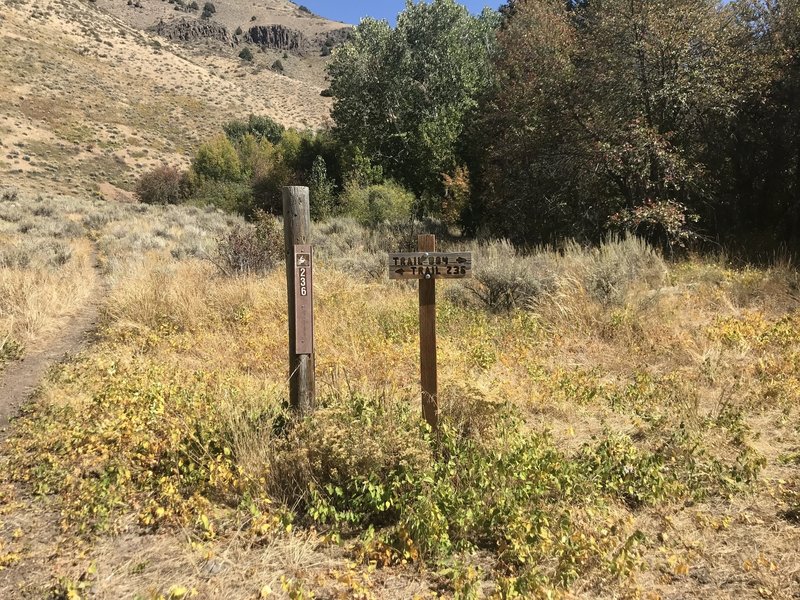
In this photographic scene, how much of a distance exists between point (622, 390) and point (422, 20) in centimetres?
1987

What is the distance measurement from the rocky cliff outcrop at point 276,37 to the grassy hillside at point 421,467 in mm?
99370

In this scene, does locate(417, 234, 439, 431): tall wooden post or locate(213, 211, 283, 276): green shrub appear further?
locate(213, 211, 283, 276): green shrub

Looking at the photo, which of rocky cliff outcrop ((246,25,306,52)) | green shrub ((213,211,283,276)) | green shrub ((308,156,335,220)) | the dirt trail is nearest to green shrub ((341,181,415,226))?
green shrub ((308,156,335,220))

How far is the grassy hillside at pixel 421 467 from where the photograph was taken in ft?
9.84

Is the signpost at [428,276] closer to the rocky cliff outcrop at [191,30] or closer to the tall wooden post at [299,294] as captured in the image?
the tall wooden post at [299,294]

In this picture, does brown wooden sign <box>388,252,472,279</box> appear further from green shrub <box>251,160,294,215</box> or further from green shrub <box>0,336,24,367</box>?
green shrub <box>251,160,294,215</box>

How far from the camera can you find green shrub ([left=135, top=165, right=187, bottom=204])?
107 ft

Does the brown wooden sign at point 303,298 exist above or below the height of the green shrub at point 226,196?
below

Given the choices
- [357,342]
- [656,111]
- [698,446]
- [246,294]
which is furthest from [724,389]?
[656,111]

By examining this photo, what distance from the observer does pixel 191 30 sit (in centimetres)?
8412

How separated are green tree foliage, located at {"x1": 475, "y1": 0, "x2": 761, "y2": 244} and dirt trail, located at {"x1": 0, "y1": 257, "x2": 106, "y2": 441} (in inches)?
375

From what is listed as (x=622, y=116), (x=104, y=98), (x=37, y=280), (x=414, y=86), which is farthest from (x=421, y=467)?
(x=104, y=98)

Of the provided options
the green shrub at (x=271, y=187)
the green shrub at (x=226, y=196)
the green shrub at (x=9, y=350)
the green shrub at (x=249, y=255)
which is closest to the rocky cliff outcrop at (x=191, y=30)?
Answer: the green shrub at (x=226, y=196)

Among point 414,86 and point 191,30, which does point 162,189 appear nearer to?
point 414,86
